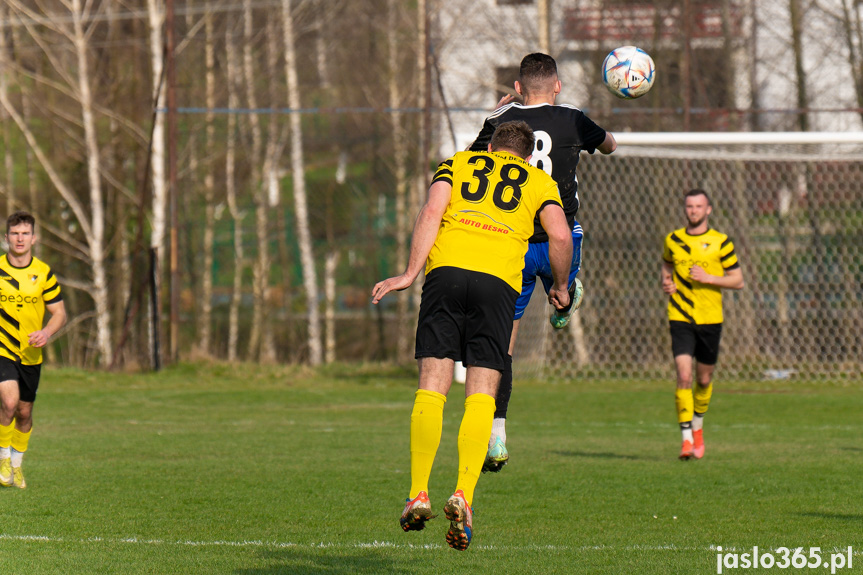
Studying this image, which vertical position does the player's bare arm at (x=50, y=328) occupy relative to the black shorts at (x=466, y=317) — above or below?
below

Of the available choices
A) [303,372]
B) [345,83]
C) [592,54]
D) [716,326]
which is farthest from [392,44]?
[716,326]

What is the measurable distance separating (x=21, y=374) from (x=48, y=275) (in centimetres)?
80

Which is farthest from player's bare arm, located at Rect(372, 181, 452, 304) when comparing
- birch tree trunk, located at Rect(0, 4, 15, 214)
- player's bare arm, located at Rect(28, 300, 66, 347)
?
birch tree trunk, located at Rect(0, 4, 15, 214)

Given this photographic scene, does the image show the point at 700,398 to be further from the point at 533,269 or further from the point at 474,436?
the point at 474,436

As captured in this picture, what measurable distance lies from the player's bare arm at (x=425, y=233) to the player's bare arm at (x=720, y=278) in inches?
218

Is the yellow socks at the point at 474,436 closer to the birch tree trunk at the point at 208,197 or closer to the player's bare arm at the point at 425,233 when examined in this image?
the player's bare arm at the point at 425,233

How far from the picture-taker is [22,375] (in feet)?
27.1

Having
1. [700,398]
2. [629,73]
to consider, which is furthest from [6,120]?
[629,73]

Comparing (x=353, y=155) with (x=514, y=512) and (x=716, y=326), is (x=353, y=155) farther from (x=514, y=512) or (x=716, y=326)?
(x=514, y=512)

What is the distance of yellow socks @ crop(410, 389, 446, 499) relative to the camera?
5094 mm

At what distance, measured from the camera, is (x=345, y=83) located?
79.5ft

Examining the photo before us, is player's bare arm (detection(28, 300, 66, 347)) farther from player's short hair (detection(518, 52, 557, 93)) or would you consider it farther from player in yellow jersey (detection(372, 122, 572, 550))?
player's short hair (detection(518, 52, 557, 93))

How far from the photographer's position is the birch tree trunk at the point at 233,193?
22312 mm

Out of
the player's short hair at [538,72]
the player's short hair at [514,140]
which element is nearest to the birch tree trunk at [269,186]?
the player's short hair at [538,72]
